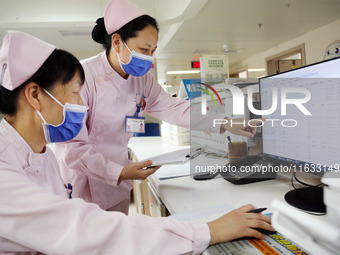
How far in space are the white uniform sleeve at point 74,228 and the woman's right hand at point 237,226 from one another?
0.09ft

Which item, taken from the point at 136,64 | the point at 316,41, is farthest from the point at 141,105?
the point at 316,41

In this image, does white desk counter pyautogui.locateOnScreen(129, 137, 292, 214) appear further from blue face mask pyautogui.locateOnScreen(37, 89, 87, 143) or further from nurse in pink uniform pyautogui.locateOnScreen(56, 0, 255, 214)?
blue face mask pyautogui.locateOnScreen(37, 89, 87, 143)

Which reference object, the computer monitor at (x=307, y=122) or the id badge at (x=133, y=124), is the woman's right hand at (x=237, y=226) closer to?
the computer monitor at (x=307, y=122)

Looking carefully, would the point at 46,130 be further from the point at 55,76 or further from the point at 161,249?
the point at 161,249

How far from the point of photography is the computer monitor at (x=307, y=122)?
71 cm

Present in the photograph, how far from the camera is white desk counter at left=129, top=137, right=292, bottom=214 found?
88 centimetres

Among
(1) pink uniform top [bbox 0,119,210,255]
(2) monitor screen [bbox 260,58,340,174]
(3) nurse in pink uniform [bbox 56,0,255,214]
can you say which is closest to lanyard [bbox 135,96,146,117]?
(3) nurse in pink uniform [bbox 56,0,255,214]

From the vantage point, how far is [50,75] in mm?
757

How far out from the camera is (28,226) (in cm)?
54

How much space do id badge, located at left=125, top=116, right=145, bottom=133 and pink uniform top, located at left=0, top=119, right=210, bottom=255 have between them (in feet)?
2.30

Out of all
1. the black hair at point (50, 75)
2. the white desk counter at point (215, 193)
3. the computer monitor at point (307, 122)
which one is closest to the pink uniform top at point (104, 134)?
the white desk counter at point (215, 193)

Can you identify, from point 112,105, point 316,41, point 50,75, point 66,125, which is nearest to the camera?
point 50,75

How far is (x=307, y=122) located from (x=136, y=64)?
2.69ft

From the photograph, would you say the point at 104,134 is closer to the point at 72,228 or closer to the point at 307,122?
the point at 72,228
